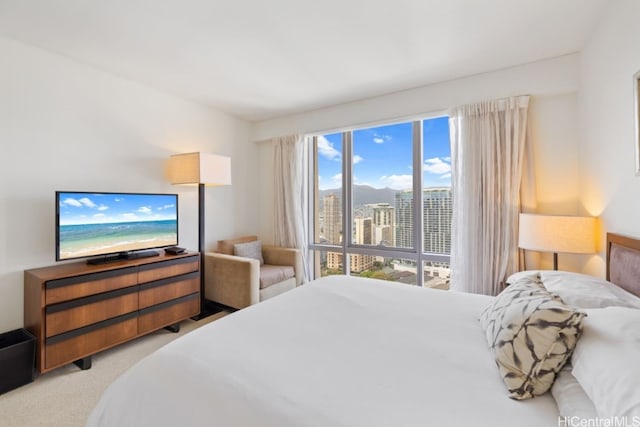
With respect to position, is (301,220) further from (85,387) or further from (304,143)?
(85,387)

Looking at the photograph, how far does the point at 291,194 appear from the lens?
164 inches

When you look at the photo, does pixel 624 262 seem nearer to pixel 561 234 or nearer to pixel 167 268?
pixel 561 234

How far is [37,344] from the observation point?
206cm

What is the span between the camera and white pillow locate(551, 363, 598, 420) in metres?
0.78

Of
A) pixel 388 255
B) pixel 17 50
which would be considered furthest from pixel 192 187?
pixel 388 255

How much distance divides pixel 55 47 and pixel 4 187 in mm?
1242

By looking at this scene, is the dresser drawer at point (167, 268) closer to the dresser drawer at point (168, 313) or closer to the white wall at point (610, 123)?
the dresser drawer at point (168, 313)

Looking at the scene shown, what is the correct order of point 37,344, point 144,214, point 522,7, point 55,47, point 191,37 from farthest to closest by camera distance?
1. point 144,214
2. point 55,47
3. point 191,37
4. point 37,344
5. point 522,7

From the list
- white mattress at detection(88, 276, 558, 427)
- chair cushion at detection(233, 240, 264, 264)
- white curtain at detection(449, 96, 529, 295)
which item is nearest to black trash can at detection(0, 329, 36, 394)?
white mattress at detection(88, 276, 558, 427)

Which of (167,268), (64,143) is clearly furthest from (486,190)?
(64,143)

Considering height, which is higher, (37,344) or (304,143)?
(304,143)

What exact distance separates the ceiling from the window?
2.44ft

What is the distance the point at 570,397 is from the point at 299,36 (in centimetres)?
256

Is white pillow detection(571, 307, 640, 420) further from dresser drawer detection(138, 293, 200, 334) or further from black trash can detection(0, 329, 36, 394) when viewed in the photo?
black trash can detection(0, 329, 36, 394)
